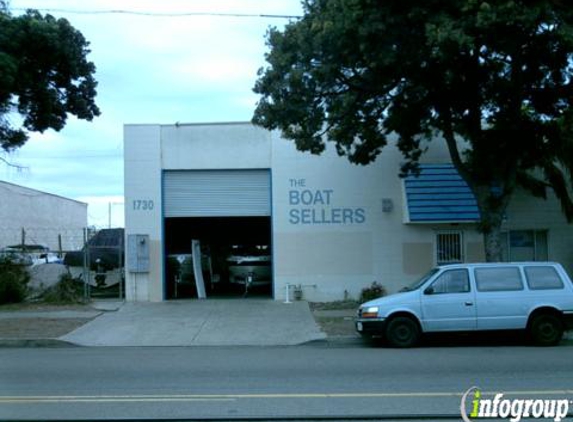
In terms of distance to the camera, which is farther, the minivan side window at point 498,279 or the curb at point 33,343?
the curb at point 33,343

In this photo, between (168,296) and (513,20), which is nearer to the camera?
(513,20)

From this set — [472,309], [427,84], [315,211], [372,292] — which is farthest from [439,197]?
[472,309]

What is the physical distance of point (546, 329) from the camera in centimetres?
1309

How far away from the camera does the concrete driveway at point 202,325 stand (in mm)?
14516

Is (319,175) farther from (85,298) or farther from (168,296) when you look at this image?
(85,298)

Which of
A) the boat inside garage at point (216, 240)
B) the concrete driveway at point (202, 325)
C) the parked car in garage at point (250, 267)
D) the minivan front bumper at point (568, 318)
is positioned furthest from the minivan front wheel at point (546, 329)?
the parked car in garage at point (250, 267)

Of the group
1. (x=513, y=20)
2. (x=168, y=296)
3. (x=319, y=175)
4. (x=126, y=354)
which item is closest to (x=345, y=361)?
(x=126, y=354)

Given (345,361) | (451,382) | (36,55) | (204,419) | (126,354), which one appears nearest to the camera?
(204,419)

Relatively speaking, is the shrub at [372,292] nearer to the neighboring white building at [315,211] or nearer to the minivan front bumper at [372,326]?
the neighboring white building at [315,211]

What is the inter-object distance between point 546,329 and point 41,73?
13945 mm

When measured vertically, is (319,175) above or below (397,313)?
above

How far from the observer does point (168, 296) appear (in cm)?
2141

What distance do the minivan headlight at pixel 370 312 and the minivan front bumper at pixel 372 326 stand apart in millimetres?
72

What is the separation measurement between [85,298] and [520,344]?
→ 12.8m
